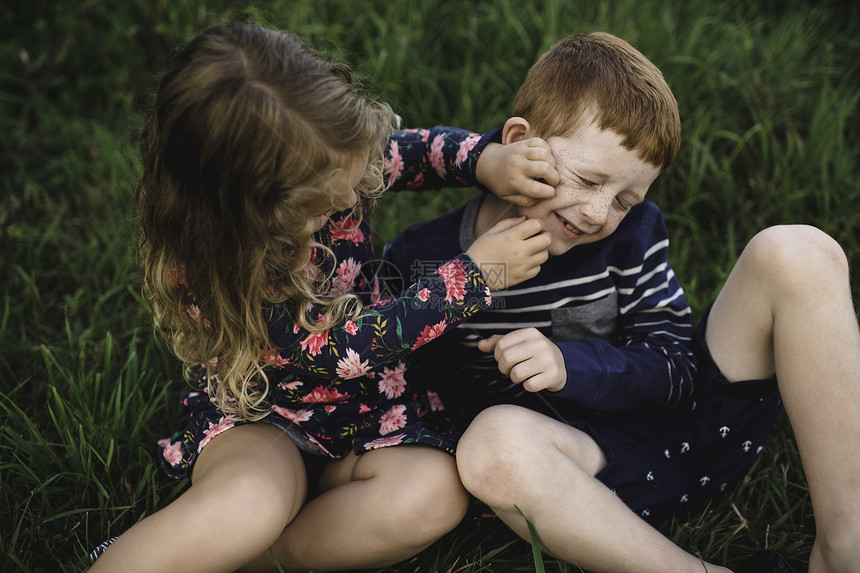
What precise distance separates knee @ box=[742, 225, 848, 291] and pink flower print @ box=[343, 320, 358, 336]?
2.55ft

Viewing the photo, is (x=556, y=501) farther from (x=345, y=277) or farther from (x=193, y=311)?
(x=193, y=311)

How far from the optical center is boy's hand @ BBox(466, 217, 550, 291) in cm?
133

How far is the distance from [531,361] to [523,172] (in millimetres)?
368

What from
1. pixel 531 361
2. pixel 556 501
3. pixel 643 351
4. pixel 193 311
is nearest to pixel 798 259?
pixel 643 351

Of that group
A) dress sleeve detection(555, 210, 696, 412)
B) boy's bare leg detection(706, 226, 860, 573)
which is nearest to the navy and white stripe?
dress sleeve detection(555, 210, 696, 412)

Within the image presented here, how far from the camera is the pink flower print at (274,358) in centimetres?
134

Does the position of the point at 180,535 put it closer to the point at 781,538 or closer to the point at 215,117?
the point at 215,117

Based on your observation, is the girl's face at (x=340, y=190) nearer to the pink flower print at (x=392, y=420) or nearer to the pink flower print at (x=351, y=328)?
the pink flower print at (x=351, y=328)

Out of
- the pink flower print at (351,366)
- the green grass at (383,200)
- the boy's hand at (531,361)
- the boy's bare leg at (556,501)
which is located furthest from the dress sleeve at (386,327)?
the green grass at (383,200)

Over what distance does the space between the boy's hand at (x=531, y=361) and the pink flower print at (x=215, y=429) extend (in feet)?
1.81

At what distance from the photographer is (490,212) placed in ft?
5.18

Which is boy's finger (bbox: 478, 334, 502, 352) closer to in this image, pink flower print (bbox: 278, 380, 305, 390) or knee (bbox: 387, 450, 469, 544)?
knee (bbox: 387, 450, 469, 544)

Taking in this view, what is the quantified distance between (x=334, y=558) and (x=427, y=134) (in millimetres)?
952

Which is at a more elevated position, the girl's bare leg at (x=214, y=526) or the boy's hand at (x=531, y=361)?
the boy's hand at (x=531, y=361)
